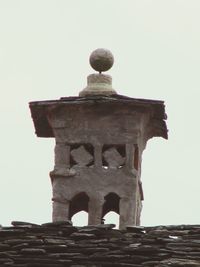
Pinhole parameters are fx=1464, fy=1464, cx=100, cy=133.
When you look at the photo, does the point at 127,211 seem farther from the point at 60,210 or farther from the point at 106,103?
the point at 106,103

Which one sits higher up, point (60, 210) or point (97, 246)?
point (60, 210)

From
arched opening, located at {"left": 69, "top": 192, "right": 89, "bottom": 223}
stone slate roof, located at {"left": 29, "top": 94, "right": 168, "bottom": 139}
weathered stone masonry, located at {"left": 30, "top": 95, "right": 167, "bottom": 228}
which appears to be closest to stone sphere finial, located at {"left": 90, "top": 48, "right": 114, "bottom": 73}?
stone slate roof, located at {"left": 29, "top": 94, "right": 168, "bottom": 139}

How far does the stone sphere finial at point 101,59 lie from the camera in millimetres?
18688

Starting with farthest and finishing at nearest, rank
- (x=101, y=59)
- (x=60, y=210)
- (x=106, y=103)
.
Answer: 1. (x=101, y=59)
2. (x=106, y=103)
3. (x=60, y=210)

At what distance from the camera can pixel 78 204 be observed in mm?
17953

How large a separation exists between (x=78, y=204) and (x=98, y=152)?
2.25 ft

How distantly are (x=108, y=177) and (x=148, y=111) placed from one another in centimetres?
100

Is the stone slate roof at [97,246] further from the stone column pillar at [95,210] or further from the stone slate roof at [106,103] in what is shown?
the stone slate roof at [106,103]

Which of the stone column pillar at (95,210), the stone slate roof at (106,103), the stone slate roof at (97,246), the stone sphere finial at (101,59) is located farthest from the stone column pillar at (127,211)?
the stone sphere finial at (101,59)

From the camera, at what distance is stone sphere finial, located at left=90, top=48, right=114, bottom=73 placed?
1869cm

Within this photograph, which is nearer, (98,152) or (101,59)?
(98,152)

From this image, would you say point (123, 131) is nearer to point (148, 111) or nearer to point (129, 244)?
point (148, 111)

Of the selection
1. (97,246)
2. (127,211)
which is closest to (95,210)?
(127,211)

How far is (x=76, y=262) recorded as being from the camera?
1509 cm
